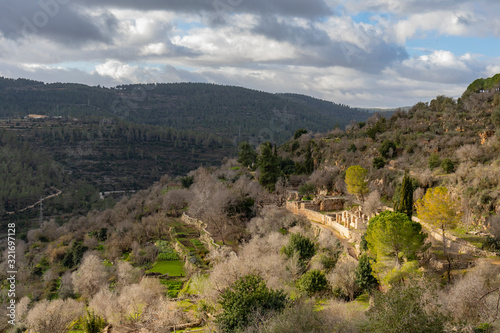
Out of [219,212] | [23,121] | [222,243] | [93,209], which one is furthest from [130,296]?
[23,121]

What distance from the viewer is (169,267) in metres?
26.2

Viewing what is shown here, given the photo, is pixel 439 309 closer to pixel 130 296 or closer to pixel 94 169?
pixel 130 296

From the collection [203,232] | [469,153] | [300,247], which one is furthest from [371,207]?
[203,232]

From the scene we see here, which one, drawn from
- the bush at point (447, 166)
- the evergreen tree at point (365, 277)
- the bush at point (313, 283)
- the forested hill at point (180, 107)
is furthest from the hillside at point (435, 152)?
the forested hill at point (180, 107)

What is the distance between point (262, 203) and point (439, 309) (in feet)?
75.2

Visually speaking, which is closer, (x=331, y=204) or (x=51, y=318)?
(x=51, y=318)

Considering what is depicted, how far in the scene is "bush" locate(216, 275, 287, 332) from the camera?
13.0 meters

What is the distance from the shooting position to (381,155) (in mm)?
35250

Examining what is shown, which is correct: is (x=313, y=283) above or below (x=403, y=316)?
below

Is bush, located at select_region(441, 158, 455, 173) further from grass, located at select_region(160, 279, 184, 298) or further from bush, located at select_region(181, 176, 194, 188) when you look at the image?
bush, located at select_region(181, 176, 194, 188)

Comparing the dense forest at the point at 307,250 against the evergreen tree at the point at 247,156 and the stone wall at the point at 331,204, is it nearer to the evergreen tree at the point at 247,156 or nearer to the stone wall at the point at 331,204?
the stone wall at the point at 331,204

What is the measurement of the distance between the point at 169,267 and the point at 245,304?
1409 centimetres

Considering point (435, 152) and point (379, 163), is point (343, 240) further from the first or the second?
point (435, 152)

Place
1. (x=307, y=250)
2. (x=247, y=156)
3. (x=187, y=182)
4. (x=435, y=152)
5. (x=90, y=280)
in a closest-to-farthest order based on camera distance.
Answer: (x=307, y=250), (x=90, y=280), (x=435, y=152), (x=187, y=182), (x=247, y=156)
